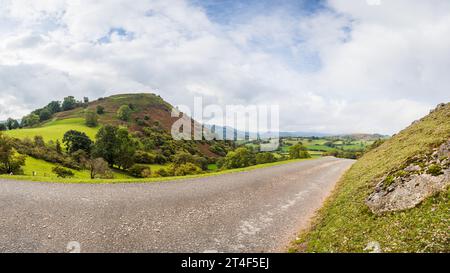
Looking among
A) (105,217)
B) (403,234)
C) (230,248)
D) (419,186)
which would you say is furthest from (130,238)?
(419,186)

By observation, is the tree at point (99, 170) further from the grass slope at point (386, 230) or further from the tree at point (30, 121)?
the tree at point (30, 121)

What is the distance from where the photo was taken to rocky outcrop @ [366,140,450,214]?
426 inches

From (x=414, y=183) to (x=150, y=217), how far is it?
13698 mm

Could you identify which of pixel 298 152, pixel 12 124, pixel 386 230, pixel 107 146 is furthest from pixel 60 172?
pixel 12 124

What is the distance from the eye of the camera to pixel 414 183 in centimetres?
1183

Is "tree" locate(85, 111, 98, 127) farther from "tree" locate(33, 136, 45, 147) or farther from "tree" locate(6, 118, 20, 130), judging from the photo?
"tree" locate(33, 136, 45, 147)

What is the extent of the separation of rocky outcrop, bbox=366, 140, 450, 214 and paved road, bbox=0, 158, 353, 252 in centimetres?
441

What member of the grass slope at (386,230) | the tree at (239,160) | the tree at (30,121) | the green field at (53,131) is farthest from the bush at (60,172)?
the tree at (30,121)

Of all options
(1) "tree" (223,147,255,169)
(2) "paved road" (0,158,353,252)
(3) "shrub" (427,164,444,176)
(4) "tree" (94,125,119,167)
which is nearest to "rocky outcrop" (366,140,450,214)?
(3) "shrub" (427,164,444,176)

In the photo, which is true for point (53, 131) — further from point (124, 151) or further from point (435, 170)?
point (435, 170)

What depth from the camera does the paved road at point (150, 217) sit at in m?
A: 10.9

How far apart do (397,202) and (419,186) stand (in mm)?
1250
